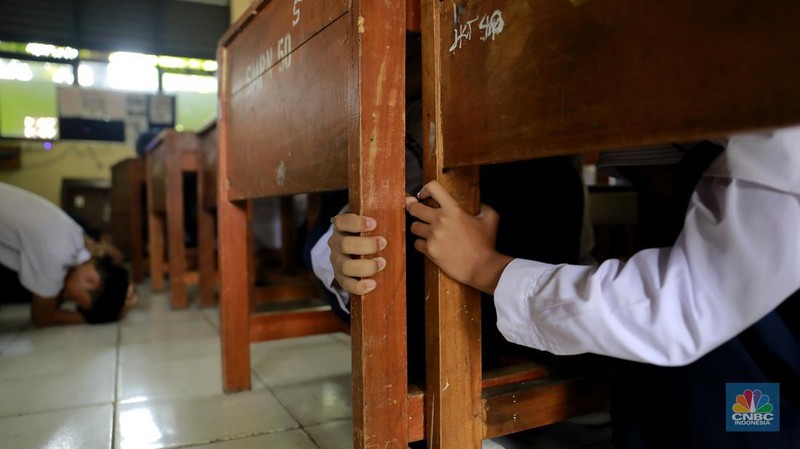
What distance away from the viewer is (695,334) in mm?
487

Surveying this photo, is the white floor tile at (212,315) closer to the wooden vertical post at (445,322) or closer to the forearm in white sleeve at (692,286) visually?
the wooden vertical post at (445,322)

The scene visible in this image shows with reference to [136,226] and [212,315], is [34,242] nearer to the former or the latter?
[212,315]

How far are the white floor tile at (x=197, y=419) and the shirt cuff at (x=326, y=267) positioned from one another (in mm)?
319

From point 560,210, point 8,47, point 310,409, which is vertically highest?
point 8,47

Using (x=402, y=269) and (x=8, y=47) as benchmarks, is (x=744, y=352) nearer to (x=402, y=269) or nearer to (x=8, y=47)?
(x=402, y=269)

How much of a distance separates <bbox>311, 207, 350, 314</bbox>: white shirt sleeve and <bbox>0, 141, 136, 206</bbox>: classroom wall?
190 inches

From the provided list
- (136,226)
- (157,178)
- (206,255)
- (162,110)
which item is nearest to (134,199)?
(136,226)

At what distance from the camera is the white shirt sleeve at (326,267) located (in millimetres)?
888

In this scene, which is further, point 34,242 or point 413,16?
point 34,242

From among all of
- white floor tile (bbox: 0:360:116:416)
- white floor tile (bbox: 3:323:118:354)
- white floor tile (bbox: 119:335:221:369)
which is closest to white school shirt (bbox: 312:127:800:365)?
white floor tile (bbox: 0:360:116:416)

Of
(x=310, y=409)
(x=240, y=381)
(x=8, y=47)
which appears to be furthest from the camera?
(x=8, y=47)

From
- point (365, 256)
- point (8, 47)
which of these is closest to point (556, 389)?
point (365, 256)

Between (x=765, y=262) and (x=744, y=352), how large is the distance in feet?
0.60

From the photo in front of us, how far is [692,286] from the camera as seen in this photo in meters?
0.49
